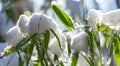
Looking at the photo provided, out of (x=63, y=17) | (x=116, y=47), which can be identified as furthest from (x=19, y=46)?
(x=116, y=47)

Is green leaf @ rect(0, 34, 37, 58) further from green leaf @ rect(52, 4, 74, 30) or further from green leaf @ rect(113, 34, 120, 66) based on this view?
green leaf @ rect(113, 34, 120, 66)

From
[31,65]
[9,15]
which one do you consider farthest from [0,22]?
[31,65]

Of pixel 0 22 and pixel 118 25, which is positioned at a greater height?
pixel 118 25

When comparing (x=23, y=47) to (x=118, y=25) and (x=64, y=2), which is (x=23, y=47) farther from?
(x=64, y=2)

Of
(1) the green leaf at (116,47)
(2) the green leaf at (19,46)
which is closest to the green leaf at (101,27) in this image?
(1) the green leaf at (116,47)

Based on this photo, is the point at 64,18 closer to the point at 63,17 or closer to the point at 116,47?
the point at 63,17

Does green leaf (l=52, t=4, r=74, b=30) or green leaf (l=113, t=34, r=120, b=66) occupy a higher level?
green leaf (l=52, t=4, r=74, b=30)

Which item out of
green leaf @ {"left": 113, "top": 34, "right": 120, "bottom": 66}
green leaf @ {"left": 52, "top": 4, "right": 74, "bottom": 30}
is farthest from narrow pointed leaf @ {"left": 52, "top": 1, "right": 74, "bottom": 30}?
green leaf @ {"left": 113, "top": 34, "right": 120, "bottom": 66}

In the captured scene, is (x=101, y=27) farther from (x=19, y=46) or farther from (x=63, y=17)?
(x=19, y=46)

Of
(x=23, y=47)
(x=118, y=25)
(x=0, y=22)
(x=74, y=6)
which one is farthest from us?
(x=0, y=22)

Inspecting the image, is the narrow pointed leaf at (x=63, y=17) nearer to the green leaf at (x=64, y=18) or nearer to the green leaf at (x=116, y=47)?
the green leaf at (x=64, y=18)

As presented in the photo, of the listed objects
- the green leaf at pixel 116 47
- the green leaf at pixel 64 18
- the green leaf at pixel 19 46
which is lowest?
the green leaf at pixel 116 47
